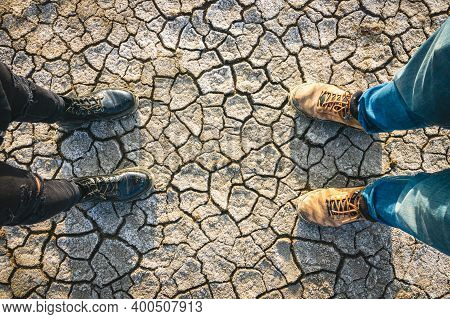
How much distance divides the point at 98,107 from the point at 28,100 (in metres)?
0.62

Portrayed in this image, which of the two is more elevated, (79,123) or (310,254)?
(79,123)

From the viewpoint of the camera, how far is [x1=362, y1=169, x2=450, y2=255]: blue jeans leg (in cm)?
168

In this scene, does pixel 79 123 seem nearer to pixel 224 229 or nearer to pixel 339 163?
pixel 224 229

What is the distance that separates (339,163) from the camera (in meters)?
2.84

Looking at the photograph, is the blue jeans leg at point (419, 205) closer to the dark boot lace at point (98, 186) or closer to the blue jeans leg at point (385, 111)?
the blue jeans leg at point (385, 111)

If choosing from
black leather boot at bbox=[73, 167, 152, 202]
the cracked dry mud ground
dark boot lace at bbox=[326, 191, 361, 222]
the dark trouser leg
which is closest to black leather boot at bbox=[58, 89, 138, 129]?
the cracked dry mud ground

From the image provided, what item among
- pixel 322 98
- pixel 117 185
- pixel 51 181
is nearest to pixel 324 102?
pixel 322 98

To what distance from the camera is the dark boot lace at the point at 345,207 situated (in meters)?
2.57

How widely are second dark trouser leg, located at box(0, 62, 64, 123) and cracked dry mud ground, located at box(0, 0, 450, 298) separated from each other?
46 cm

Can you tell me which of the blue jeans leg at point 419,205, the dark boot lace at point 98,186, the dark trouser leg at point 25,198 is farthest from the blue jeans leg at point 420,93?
the dark trouser leg at point 25,198

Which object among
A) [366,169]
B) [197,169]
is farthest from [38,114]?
[366,169]

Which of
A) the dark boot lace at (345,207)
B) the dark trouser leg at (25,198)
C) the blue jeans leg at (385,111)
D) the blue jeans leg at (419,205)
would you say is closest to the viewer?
the blue jeans leg at (419,205)

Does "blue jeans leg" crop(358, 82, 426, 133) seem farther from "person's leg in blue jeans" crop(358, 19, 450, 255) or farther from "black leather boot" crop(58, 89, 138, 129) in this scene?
"black leather boot" crop(58, 89, 138, 129)

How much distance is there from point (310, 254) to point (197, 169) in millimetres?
942
